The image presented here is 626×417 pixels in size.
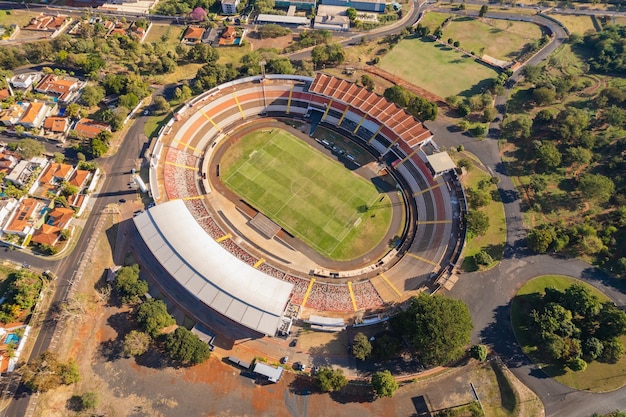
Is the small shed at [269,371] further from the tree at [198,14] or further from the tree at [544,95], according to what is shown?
the tree at [198,14]

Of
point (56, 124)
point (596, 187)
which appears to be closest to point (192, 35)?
point (56, 124)

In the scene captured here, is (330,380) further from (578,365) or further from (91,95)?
(91,95)

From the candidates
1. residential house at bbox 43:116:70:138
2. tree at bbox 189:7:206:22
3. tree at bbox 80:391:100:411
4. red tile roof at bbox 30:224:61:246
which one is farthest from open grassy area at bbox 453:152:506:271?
residential house at bbox 43:116:70:138

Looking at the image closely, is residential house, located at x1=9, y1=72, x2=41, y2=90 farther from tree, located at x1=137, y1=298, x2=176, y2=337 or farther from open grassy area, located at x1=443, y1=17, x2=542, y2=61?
open grassy area, located at x1=443, y1=17, x2=542, y2=61

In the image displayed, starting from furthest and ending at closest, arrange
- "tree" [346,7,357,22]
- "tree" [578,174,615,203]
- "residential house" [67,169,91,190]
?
"tree" [346,7,357,22], "tree" [578,174,615,203], "residential house" [67,169,91,190]

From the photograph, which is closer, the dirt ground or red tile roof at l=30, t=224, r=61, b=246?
the dirt ground

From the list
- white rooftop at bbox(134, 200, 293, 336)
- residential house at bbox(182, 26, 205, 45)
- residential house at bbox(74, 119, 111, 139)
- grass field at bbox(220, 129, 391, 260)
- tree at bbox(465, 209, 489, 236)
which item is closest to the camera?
white rooftop at bbox(134, 200, 293, 336)

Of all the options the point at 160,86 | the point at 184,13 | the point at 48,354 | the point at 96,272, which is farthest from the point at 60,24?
the point at 48,354

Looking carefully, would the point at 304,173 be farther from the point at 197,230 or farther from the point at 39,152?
the point at 39,152
